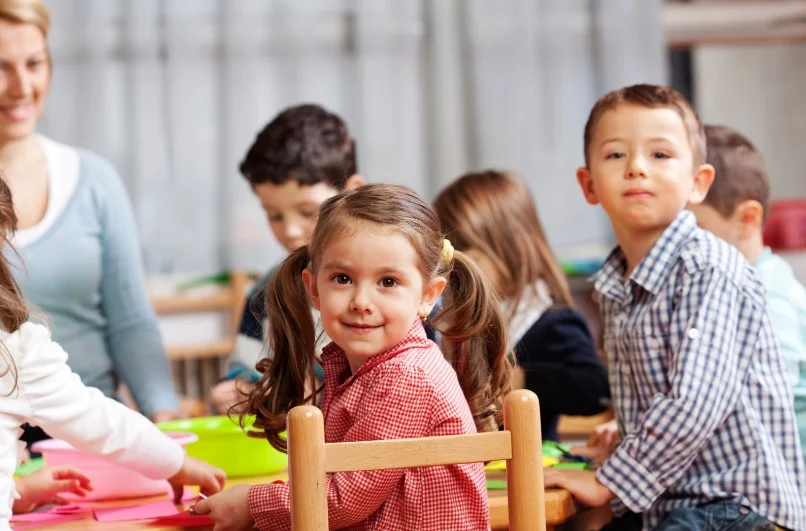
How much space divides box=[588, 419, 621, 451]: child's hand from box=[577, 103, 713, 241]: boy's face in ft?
1.10

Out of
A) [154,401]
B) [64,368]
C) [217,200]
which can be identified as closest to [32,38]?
[154,401]

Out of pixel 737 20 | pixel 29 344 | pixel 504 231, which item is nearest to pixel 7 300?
pixel 29 344

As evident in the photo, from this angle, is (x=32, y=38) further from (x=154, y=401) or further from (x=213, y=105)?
(x=213, y=105)

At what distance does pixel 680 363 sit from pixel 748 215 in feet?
1.73

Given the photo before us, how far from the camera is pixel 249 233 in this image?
332 cm

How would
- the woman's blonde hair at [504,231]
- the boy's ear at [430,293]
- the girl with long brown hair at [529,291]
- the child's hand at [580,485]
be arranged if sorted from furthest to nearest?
the woman's blonde hair at [504,231] < the girl with long brown hair at [529,291] < the child's hand at [580,485] < the boy's ear at [430,293]

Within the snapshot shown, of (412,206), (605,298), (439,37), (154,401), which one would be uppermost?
(439,37)

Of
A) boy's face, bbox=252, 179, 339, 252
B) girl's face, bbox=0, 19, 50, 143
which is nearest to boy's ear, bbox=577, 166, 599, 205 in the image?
boy's face, bbox=252, 179, 339, 252

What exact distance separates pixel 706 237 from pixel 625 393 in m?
0.26

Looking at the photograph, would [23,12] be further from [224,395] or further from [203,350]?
[203,350]

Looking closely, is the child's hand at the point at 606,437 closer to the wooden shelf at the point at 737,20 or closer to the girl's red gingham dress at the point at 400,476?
the girl's red gingham dress at the point at 400,476

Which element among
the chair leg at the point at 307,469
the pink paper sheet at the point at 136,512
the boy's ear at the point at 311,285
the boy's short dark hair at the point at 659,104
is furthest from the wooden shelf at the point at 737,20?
the chair leg at the point at 307,469

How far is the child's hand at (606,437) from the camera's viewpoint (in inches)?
67.4

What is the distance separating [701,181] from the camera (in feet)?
5.32
